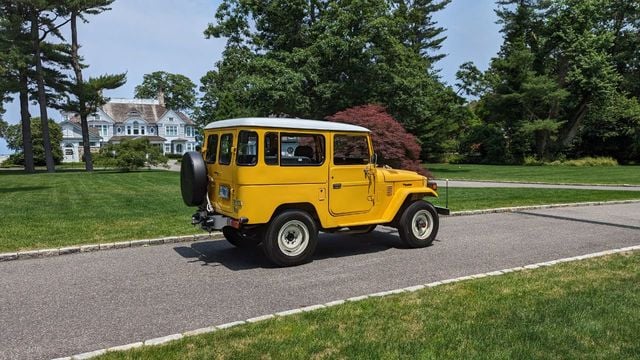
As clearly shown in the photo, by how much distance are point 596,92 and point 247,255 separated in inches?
1587

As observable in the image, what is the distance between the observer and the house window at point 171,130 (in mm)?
83562

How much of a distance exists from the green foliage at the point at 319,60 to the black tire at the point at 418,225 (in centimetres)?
1675

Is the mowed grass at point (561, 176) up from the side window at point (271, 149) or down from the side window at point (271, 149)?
down

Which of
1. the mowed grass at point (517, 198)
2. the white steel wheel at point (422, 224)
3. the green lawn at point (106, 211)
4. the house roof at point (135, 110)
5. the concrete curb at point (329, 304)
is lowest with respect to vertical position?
the concrete curb at point (329, 304)

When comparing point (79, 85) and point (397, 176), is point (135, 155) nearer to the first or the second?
point (79, 85)

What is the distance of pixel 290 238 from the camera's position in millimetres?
7000

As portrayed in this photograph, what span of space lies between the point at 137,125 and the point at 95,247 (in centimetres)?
7971

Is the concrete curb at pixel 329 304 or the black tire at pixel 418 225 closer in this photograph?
the concrete curb at pixel 329 304

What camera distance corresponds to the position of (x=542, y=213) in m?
12.1

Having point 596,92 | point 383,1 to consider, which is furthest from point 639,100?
point 383,1

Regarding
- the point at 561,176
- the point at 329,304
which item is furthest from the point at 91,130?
the point at 329,304

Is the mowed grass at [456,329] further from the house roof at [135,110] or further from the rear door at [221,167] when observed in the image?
the house roof at [135,110]

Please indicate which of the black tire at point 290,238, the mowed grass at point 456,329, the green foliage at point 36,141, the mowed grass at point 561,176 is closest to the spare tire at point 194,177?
the black tire at point 290,238

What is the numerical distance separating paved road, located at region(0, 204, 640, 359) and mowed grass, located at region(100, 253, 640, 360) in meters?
0.62
